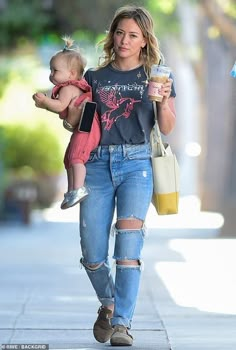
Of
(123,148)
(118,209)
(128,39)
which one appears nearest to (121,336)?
(118,209)

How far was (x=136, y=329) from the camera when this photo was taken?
354 inches

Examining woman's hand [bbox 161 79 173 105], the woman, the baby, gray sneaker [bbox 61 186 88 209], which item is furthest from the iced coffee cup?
gray sneaker [bbox 61 186 88 209]

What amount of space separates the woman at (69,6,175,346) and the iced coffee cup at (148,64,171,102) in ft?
0.81

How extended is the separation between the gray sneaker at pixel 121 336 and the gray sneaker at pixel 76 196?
2.52 feet

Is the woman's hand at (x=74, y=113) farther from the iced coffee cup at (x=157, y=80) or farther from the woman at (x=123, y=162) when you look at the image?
the iced coffee cup at (x=157, y=80)

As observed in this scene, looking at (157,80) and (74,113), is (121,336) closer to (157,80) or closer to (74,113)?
(74,113)

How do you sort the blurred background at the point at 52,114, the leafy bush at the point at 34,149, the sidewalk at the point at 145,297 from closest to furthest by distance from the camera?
the sidewalk at the point at 145,297 < the blurred background at the point at 52,114 < the leafy bush at the point at 34,149

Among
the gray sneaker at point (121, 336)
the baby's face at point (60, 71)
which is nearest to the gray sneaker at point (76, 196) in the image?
the baby's face at point (60, 71)

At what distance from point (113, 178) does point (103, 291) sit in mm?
723

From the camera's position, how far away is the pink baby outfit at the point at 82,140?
26.2 feet

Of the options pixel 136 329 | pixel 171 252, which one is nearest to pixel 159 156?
pixel 136 329

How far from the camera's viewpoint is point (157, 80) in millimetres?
7629

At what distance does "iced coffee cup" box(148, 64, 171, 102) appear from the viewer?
7633 millimetres

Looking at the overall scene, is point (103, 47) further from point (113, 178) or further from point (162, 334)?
point (162, 334)
